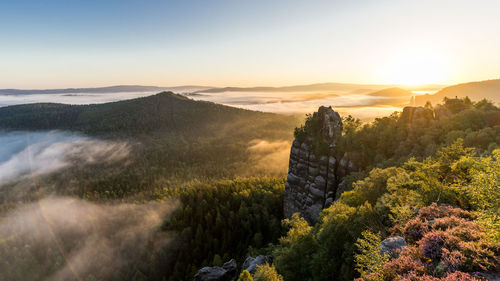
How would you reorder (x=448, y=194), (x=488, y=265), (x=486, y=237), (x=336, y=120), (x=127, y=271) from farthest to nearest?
(x=127, y=271)
(x=336, y=120)
(x=448, y=194)
(x=486, y=237)
(x=488, y=265)

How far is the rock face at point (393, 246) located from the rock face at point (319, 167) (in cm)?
4547

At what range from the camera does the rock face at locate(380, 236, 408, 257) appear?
21141 mm

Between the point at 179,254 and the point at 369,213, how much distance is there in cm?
10697

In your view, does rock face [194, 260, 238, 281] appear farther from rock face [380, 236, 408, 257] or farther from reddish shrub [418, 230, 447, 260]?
reddish shrub [418, 230, 447, 260]

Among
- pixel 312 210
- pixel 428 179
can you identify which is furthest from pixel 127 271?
pixel 428 179

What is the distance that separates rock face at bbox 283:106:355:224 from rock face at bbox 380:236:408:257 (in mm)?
45466

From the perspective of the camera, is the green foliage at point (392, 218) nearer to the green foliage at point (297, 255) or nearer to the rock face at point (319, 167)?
the green foliage at point (297, 255)

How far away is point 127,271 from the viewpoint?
12056 centimetres

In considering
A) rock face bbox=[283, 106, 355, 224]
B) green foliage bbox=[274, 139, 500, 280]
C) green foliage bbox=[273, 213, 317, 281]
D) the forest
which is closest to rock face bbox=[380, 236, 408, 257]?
the forest

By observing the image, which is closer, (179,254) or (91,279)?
(179,254)

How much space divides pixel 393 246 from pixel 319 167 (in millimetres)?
51700

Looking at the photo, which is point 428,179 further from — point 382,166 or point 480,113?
point 480,113

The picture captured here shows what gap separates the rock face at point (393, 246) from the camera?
69.4ft

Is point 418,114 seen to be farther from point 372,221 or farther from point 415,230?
point 415,230
